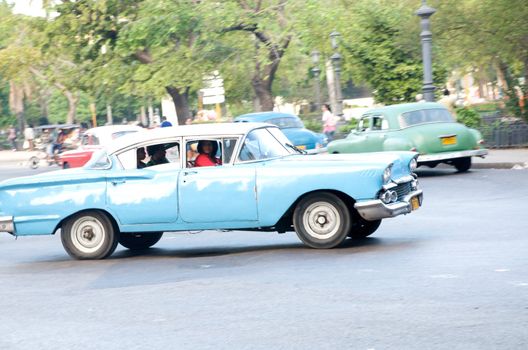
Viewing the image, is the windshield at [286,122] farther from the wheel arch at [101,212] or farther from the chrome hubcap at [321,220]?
the chrome hubcap at [321,220]

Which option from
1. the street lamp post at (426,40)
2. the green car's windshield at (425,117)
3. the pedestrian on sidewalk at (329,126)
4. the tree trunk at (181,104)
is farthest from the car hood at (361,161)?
the tree trunk at (181,104)

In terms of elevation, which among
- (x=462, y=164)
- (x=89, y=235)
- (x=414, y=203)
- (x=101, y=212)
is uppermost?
(x=101, y=212)

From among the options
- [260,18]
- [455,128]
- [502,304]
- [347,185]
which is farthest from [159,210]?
[260,18]

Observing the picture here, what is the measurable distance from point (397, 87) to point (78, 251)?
28902mm

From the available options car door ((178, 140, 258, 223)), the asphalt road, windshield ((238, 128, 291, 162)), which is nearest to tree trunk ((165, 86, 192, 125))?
the asphalt road

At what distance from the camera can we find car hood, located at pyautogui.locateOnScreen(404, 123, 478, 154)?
2252 cm

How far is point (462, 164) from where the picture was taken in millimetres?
23859

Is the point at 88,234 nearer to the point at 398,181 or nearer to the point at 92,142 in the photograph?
the point at 398,181

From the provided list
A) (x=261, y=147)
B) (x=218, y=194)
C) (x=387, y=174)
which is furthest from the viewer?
(x=261, y=147)

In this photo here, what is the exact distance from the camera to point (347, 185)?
11680mm

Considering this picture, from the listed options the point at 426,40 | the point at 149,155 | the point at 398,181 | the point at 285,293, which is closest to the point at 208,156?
the point at 149,155

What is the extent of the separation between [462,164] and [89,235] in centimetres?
1296

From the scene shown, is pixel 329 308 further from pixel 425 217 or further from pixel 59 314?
pixel 425 217

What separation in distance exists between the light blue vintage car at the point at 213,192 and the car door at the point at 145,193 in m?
0.01
